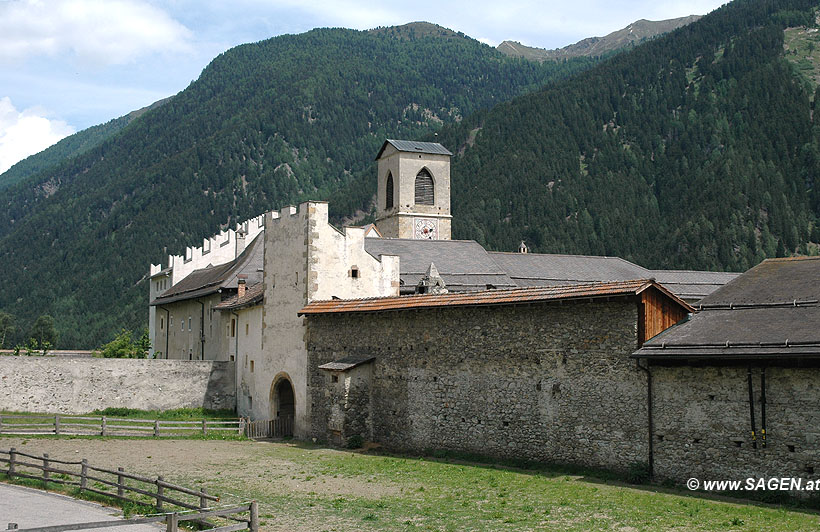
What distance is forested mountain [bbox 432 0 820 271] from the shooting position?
448 feet

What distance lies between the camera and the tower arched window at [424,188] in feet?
234

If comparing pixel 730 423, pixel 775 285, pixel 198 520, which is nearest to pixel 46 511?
pixel 198 520

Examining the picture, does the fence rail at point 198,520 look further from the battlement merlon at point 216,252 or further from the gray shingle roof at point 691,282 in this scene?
the battlement merlon at point 216,252

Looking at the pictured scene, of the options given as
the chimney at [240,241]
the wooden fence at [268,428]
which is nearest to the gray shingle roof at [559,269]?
the wooden fence at [268,428]

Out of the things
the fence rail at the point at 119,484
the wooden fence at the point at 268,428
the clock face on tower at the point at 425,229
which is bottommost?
the wooden fence at the point at 268,428

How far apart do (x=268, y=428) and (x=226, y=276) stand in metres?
15.3

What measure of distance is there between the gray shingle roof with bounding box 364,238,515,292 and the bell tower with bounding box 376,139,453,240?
15.9 m

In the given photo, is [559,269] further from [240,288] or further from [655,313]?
[655,313]

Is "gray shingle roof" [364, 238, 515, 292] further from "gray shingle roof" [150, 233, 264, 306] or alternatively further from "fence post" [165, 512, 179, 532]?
"fence post" [165, 512, 179, 532]

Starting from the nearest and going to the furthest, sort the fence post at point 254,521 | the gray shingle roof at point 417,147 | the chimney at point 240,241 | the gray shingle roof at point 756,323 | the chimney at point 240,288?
the fence post at point 254,521 < the gray shingle roof at point 756,323 < the chimney at point 240,288 < the chimney at point 240,241 < the gray shingle roof at point 417,147

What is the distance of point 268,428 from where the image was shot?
127 ft

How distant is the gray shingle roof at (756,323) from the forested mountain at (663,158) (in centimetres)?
10443

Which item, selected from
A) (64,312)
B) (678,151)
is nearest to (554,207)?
(678,151)

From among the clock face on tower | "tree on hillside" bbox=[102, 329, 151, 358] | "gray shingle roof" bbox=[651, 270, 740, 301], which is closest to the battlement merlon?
"tree on hillside" bbox=[102, 329, 151, 358]
